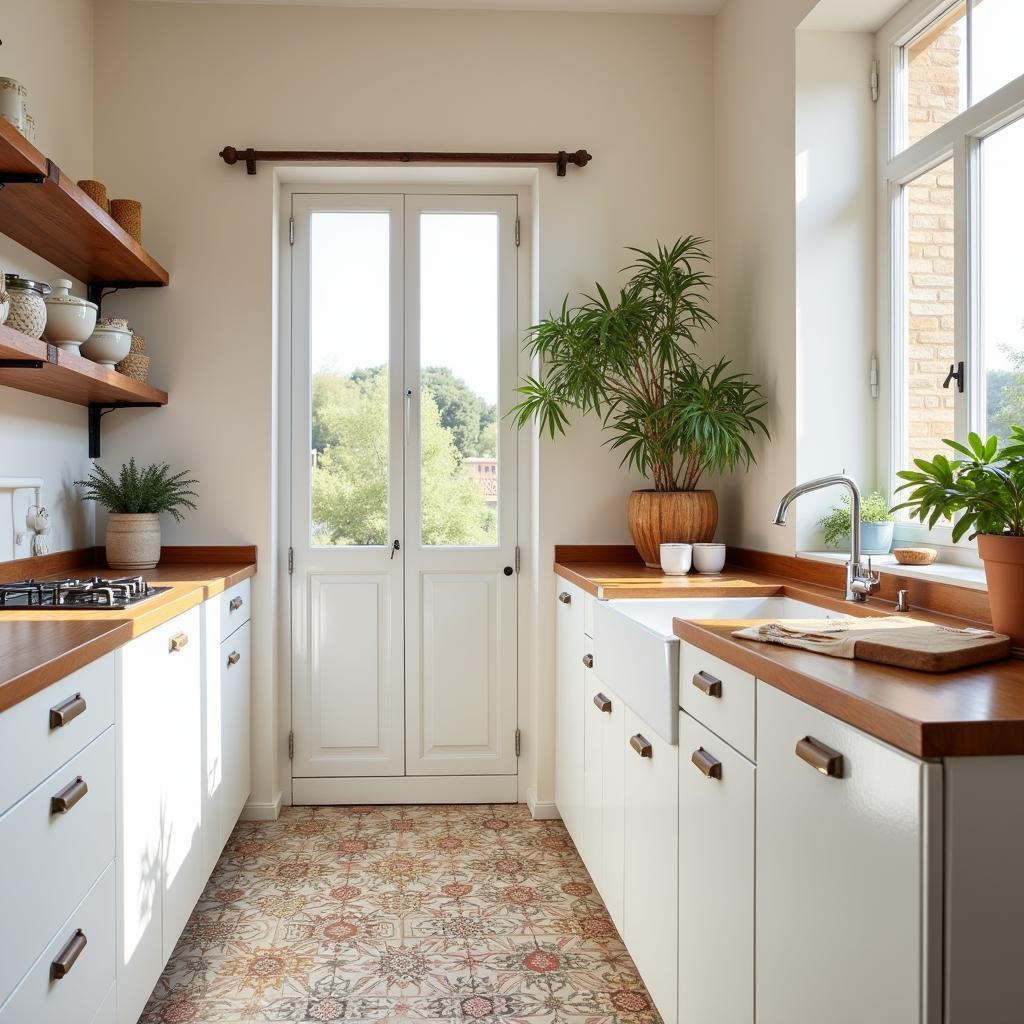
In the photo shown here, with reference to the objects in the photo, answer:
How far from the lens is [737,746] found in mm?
1475

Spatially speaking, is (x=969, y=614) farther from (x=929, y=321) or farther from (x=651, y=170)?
(x=651, y=170)

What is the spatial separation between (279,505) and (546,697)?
123cm

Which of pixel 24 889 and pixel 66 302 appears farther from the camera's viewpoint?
Result: pixel 66 302

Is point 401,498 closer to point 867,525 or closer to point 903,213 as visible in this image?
point 867,525

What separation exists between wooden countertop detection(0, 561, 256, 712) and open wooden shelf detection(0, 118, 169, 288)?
99 centimetres

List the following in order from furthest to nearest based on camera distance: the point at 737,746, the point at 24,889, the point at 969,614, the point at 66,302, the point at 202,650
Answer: the point at 202,650
the point at 66,302
the point at 969,614
the point at 737,746
the point at 24,889

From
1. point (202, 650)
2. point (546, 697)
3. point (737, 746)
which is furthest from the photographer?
point (546, 697)

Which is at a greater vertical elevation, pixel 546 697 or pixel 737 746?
pixel 737 746

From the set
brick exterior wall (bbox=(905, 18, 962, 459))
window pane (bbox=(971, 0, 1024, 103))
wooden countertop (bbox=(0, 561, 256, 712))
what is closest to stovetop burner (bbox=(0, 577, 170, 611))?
wooden countertop (bbox=(0, 561, 256, 712))

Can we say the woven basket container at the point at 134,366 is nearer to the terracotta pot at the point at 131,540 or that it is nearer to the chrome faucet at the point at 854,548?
the terracotta pot at the point at 131,540

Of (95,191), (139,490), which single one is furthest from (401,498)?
(95,191)

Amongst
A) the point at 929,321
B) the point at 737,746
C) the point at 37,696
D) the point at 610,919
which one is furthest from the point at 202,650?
the point at 929,321

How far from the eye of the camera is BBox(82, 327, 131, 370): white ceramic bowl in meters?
2.68

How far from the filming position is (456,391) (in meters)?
3.39
